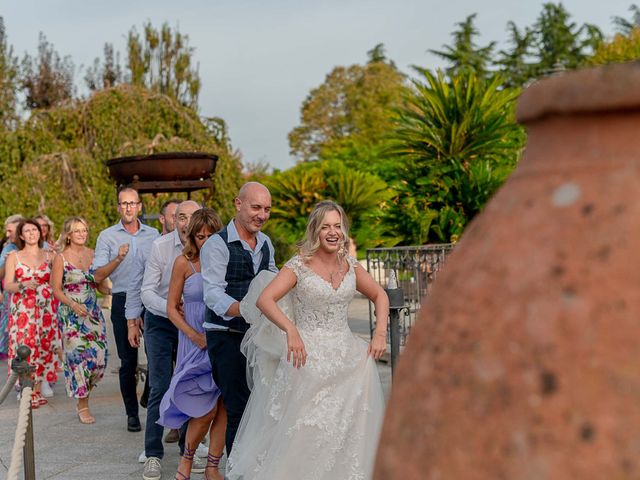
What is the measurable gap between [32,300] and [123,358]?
2514 millimetres

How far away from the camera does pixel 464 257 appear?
1391mm

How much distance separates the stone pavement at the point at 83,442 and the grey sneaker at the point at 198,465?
10 centimetres

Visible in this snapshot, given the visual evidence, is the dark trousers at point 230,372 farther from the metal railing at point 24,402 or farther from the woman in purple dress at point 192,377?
the metal railing at point 24,402

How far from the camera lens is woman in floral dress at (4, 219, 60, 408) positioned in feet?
30.8

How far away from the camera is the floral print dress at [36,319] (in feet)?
30.8

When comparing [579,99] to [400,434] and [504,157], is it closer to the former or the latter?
[400,434]

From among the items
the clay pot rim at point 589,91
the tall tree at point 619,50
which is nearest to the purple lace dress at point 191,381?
the clay pot rim at point 589,91

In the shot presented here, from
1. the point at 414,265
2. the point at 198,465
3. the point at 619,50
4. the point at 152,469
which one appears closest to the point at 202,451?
the point at 198,465

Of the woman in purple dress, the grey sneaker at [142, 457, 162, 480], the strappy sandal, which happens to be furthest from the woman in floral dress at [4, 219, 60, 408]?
the woman in purple dress

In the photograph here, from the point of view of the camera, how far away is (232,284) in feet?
18.1

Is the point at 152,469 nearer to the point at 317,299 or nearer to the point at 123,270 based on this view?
the point at 317,299

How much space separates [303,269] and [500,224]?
12.5 feet

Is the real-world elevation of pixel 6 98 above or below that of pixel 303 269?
above

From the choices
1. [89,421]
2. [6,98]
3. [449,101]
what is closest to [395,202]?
[449,101]
